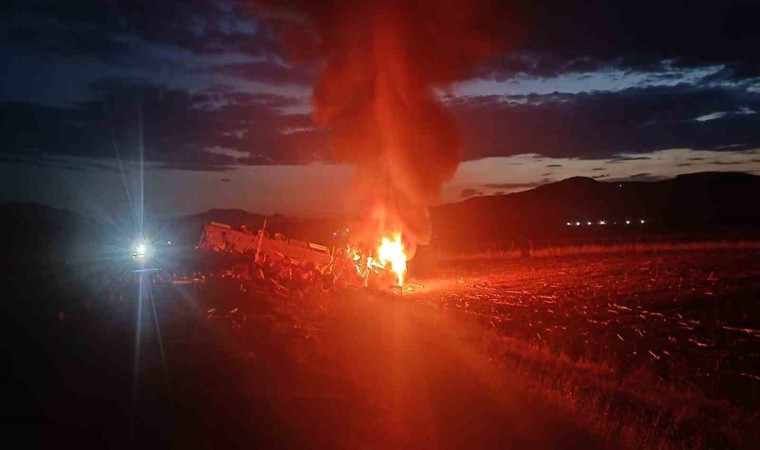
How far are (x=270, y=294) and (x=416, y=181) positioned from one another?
495 inches

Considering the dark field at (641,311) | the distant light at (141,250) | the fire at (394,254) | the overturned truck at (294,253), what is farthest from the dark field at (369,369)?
the distant light at (141,250)

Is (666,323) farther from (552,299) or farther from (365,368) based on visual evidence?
(365,368)

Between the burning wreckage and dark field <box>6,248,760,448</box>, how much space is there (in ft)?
6.84

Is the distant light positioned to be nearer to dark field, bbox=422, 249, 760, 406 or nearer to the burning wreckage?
the burning wreckage

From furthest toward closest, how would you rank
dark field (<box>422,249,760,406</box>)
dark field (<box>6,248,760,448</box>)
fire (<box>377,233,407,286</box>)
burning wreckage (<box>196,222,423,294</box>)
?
fire (<box>377,233,407,286</box>) < burning wreckage (<box>196,222,423,294</box>) < dark field (<box>422,249,760,406</box>) < dark field (<box>6,248,760,448</box>)

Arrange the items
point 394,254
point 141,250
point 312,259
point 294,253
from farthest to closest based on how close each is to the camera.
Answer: point 141,250, point 394,254, point 312,259, point 294,253

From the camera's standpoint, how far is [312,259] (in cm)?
2622

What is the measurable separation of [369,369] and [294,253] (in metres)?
15.1

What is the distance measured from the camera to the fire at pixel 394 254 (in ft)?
90.8

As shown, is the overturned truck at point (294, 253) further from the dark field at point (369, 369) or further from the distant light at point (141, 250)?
the distant light at point (141, 250)

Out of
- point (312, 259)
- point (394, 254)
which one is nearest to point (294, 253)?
point (312, 259)

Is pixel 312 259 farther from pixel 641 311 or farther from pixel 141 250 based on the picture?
pixel 641 311

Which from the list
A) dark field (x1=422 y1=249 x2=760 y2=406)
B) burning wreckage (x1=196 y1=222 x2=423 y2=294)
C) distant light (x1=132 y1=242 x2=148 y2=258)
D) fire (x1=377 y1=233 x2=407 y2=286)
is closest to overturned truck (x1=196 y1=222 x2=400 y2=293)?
burning wreckage (x1=196 y1=222 x2=423 y2=294)

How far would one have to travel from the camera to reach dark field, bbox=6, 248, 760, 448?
8039mm
